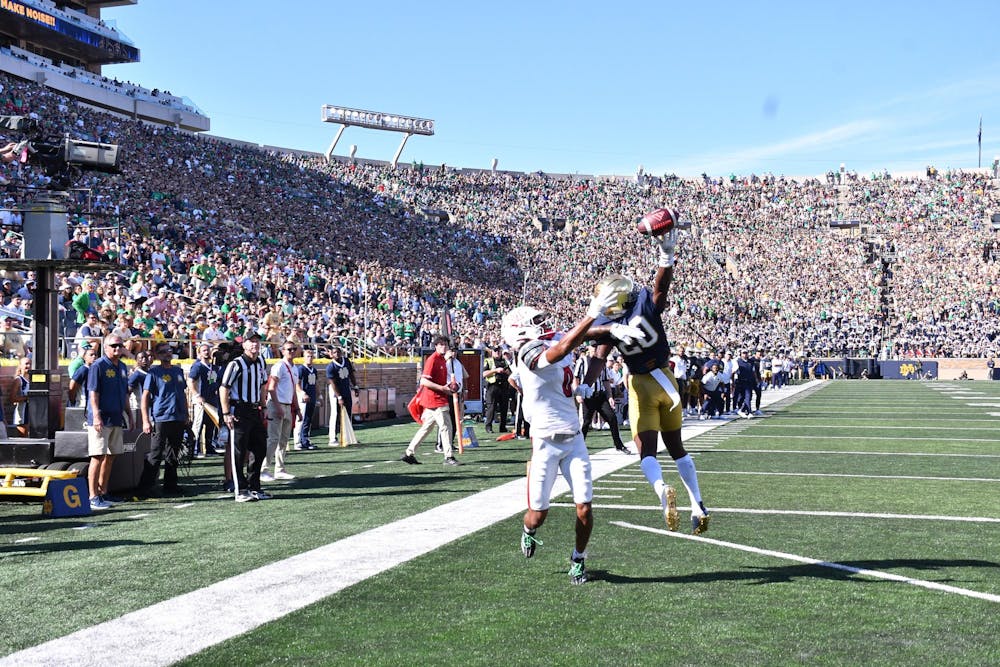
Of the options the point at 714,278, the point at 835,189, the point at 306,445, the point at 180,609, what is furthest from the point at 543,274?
the point at 180,609

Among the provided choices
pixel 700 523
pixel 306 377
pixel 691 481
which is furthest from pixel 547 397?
pixel 306 377

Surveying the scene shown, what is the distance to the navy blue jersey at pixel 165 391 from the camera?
10867 millimetres

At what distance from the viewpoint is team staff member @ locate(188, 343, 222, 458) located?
11.8 meters

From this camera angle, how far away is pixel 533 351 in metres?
6.32

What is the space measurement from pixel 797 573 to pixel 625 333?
1.78 metres

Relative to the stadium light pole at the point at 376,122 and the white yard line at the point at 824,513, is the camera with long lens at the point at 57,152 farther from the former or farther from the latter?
the stadium light pole at the point at 376,122

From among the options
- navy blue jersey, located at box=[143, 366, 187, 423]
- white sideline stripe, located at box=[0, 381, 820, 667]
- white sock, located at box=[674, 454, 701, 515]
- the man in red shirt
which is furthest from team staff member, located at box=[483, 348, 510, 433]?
white sock, located at box=[674, 454, 701, 515]

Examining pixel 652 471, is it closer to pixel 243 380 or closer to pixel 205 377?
pixel 243 380

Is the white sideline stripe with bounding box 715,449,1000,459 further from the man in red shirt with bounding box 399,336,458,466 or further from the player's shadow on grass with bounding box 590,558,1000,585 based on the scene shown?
the player's shadow on grass with bounding box 590,558,1000,585

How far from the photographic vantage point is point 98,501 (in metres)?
10.0

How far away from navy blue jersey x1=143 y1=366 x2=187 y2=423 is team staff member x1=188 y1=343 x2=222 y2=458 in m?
0.53

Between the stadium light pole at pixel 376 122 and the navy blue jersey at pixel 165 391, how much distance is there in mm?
51716

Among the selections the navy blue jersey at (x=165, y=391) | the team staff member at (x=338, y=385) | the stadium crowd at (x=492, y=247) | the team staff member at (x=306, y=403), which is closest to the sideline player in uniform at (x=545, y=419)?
the navy blue jersey at (x=165, y=391)

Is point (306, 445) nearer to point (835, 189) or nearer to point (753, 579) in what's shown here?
point (753, 579)
